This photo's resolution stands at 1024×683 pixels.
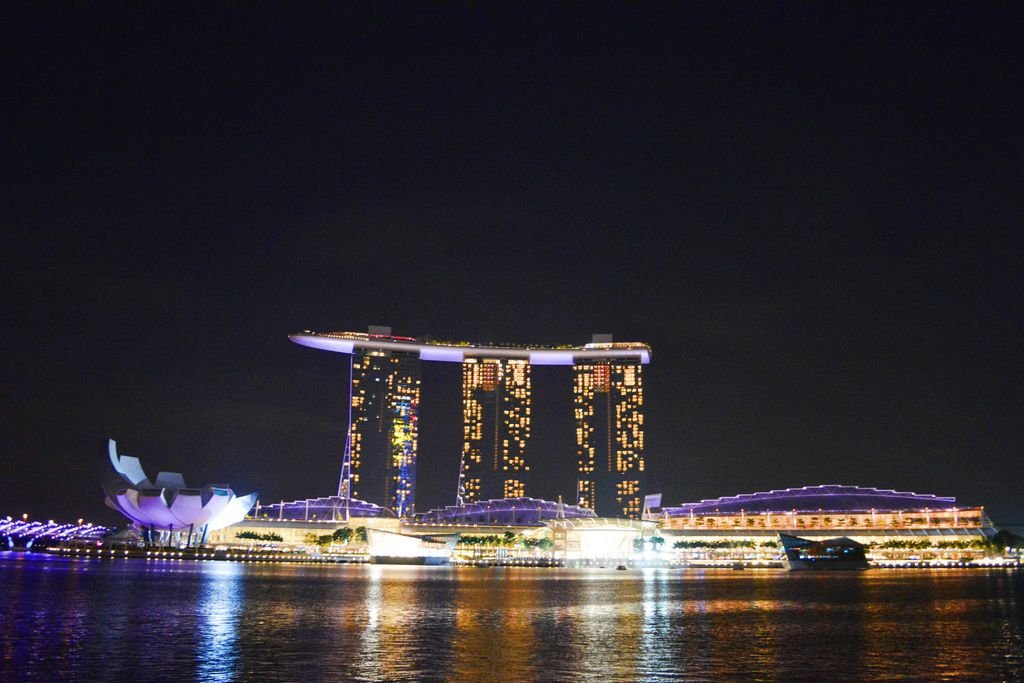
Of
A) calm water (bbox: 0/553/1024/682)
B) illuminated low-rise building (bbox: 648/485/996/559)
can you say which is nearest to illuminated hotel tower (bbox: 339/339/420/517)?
illuminated low-rise building (bbox: 648/485/996/559)

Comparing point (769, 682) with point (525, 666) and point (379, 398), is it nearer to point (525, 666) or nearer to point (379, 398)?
point (525, 666)

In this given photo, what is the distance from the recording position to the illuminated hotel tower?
194m

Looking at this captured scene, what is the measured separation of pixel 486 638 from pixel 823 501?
14821cm

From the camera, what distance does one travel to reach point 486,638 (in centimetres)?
2480

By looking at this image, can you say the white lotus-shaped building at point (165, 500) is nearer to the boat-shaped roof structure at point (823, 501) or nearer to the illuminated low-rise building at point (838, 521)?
the illuminated low-rise building at point (838, 521)

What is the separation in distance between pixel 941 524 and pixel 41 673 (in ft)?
519

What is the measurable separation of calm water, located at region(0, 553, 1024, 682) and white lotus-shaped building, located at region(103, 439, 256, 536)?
75614 millimetres

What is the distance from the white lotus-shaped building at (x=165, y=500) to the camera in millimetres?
114812

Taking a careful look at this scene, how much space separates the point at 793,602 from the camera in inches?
1731

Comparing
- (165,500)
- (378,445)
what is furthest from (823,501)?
(165,500)

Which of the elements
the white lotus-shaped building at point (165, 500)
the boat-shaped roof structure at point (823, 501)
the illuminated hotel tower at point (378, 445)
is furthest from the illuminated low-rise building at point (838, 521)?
the white lotus-shaped building at point (165, 500)

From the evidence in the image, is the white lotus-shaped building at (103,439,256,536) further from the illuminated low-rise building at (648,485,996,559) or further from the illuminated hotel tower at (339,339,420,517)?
the illuminated low-rise building at (648,485,996,559)

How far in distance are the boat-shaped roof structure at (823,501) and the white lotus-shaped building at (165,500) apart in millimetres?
87245

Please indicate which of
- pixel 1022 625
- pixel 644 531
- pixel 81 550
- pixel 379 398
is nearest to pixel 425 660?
pixel 1022 625
